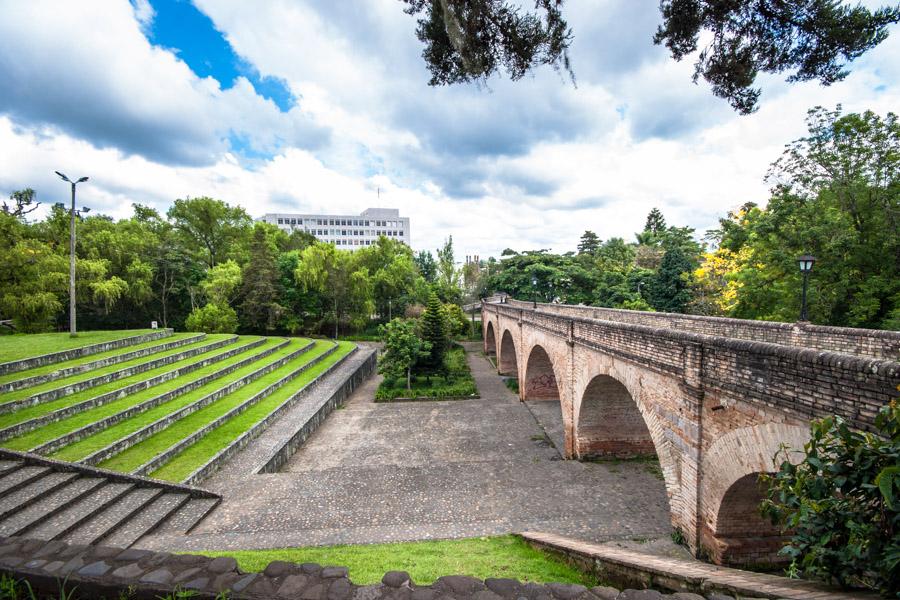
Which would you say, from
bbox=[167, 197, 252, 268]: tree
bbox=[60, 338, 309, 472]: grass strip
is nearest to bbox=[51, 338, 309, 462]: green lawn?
bbox=[60, 338, 309, 472]: grass strip

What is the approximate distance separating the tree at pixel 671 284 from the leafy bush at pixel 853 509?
30963 mm

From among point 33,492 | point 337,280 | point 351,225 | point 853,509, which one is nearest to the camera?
point 853,509

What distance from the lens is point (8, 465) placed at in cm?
725

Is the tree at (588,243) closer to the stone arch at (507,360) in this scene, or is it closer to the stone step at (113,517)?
the stone arch at (507,360)

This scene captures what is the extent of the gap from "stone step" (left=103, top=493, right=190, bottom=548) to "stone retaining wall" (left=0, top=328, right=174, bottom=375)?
8.13 meters

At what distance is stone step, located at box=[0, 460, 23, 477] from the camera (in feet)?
23.2

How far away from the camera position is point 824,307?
12.4 metres

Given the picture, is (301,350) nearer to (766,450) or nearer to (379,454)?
(379,454)

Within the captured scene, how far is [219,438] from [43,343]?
1004 cm

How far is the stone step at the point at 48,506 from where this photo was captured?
19.6 ft

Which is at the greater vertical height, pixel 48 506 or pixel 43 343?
pixel 43 343

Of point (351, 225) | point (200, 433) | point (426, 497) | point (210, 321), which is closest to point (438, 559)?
point (426, 497)

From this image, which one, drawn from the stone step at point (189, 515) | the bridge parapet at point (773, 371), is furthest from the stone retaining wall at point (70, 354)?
the bridge parapet at point (773, 371)

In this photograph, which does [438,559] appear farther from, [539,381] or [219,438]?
[539,381]
